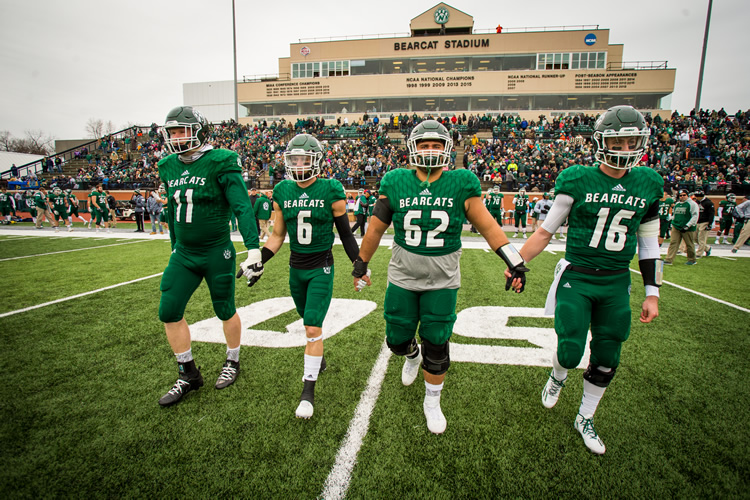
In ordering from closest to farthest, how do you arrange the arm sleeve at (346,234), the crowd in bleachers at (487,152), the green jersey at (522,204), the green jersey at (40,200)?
1. the arm sleeve at (346,234)
2. the green jersey at (522,204)
3. the green jersey at (40,200)
4. the crowd in bleachers at (487,152)

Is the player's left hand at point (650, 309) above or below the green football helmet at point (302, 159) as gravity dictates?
below

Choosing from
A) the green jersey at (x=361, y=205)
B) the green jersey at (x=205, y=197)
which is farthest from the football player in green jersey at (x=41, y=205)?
the green jersey at (x=205, y=197)

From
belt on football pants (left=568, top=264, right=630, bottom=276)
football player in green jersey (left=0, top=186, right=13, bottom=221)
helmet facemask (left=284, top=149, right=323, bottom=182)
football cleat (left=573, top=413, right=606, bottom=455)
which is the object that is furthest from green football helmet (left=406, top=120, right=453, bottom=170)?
football player in green jersey (left=0, top=186, right=13, bottom=221)

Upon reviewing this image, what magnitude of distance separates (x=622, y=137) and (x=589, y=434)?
2088 mm

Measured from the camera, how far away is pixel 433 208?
8.40 ft

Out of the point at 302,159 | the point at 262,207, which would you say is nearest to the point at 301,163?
the point at 302,159

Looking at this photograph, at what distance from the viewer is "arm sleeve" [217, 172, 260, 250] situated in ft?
9.75

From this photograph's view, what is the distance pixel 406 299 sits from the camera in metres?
2.67

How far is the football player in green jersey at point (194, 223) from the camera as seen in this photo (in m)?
3.00

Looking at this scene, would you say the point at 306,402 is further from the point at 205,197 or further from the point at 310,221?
the point at 205,197

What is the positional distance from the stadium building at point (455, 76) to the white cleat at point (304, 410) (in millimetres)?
39740

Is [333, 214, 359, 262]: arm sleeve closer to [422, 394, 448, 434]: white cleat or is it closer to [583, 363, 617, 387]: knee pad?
[422, 394, 448, 434]: white cleat

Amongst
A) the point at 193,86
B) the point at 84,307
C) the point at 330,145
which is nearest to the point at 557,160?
the point at 330,145

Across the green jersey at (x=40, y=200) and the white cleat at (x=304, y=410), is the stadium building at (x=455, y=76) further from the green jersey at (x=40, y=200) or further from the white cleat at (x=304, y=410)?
the white cleat at (x=304, y=410)
